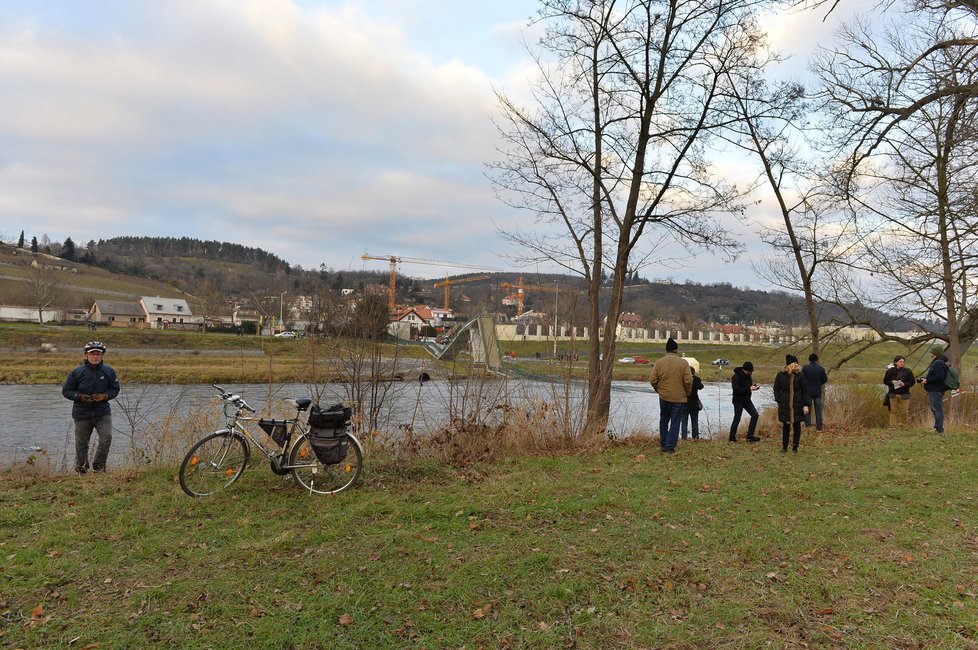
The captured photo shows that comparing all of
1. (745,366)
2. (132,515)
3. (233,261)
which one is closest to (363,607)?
(132,515)

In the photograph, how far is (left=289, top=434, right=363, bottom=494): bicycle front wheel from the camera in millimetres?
6578

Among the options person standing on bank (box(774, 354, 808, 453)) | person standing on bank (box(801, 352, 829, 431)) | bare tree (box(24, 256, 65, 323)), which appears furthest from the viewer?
bare tree (box(24, 256, 65, 323))

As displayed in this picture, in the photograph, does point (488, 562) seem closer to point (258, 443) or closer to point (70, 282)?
point (258, 443)

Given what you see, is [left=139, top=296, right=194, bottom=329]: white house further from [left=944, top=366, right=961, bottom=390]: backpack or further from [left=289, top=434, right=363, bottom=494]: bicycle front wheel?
[left=944, top=366, right=961, bottom=390]: backpack

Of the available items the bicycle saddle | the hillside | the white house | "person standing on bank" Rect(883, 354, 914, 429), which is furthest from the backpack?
the white house

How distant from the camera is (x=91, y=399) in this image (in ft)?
26.6

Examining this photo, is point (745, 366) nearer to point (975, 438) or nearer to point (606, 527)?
point (975, 438)

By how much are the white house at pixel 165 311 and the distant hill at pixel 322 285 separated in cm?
692

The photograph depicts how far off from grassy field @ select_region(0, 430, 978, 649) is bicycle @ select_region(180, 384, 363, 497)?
8.6 inches

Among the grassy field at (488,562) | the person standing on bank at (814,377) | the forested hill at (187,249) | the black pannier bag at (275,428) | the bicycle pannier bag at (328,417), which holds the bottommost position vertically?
the grassy field at (488,562)

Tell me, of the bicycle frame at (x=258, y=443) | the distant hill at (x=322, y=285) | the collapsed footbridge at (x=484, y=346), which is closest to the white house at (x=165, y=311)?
the distant hill at (x=322, y=285)

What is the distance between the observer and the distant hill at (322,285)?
41.7 feet

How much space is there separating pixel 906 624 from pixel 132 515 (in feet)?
20.0

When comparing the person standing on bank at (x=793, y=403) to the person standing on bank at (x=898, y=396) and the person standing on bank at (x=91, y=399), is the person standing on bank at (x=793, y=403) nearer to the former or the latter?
the person standing on bank at (x=898, y=396)
